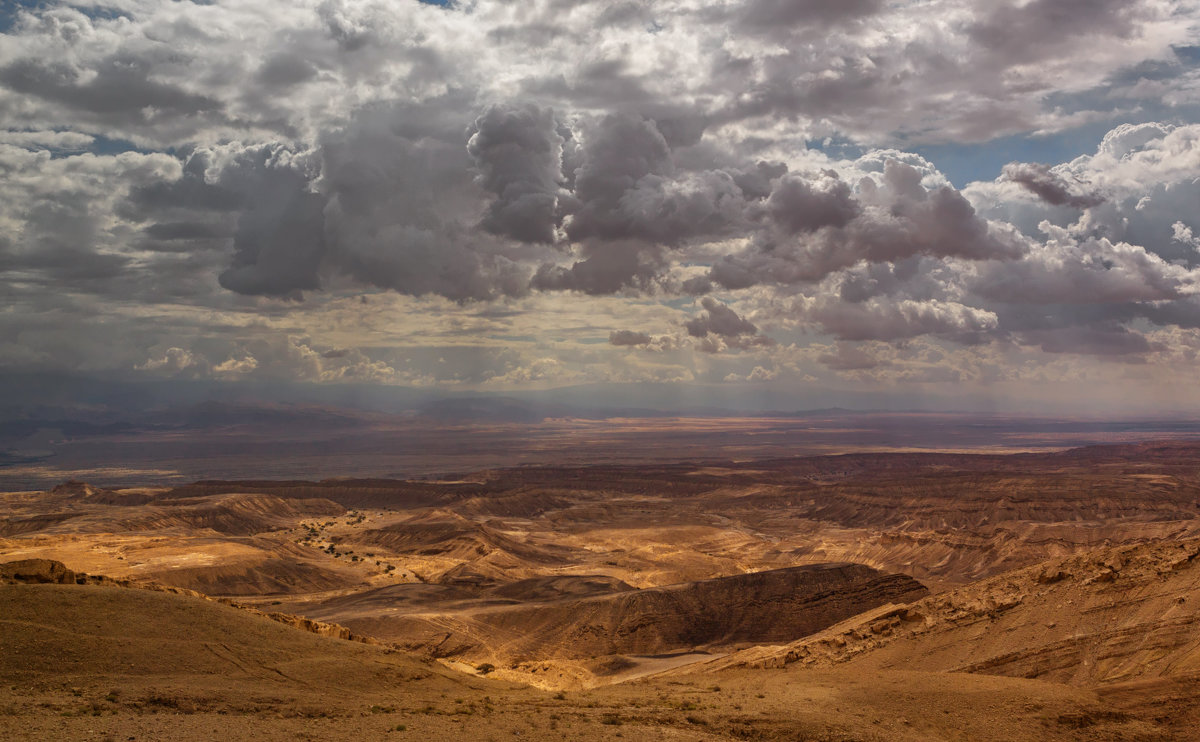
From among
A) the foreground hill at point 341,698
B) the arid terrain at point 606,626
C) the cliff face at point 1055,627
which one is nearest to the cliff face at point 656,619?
the arid terrain at point 606,626

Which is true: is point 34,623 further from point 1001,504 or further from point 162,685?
point 1001,504

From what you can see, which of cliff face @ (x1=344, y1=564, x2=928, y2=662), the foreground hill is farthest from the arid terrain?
cliff face @ (x1=344, y1=564, x2=928, y2=662)

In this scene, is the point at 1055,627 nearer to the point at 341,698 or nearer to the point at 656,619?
the point at 341,698

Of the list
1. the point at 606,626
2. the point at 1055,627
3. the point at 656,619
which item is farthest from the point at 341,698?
the point at 656,619

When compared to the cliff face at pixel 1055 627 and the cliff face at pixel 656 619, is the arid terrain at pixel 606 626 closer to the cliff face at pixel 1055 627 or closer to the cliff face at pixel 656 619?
the cliff face at pixel 1055 627

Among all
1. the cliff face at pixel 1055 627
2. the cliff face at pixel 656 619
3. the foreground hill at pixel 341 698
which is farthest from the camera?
the cliff face at pixel 656 619

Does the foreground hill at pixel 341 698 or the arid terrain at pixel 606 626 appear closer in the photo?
the foreground hill at pixel 341 698

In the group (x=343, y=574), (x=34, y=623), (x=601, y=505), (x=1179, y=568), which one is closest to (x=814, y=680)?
(x=1179, y=568)

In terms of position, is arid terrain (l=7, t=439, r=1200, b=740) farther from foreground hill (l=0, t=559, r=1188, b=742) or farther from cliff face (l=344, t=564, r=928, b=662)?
cliff face (l=344, t=564, r=928, b=662)
